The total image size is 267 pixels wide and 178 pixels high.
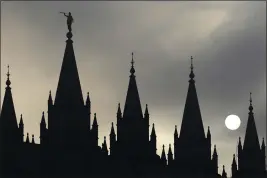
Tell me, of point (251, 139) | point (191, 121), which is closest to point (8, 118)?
point (191, 121)

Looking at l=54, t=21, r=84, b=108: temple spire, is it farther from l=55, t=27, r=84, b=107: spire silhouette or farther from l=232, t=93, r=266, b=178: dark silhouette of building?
l=232, t=93, r=266, b=178: dark silhouette of building

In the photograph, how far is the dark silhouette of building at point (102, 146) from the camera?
11138cm

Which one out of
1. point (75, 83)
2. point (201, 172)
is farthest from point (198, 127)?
point (75, 83)

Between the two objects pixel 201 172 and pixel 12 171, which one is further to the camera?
pixel 201 172

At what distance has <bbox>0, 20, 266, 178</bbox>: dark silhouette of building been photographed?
11138cm

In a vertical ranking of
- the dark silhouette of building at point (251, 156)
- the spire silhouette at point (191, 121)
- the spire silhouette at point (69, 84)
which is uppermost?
the spire silhouette at point (69, 84)

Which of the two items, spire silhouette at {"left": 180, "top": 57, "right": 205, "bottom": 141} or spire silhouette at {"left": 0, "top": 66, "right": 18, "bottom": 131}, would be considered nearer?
spire silhouette at {"left": 0, "top": 66, "right": 18, "bottom": 131}

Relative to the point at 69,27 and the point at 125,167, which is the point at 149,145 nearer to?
the point at 125,167

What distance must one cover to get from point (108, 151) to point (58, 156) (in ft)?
23.2

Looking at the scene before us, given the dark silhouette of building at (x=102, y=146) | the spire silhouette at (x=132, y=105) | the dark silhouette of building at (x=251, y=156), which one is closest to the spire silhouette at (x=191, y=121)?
the dark silhouette of building at (x=102, y=146)

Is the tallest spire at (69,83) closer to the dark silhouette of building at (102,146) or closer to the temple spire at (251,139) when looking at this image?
the dark silhouette of building at (102,146)

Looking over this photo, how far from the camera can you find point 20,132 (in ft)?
366

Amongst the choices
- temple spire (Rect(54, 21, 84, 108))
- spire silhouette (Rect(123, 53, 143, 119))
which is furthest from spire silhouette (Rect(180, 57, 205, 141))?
temple spire (Rect(54, 21, 84, 108))

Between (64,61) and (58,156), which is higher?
(64,61)
